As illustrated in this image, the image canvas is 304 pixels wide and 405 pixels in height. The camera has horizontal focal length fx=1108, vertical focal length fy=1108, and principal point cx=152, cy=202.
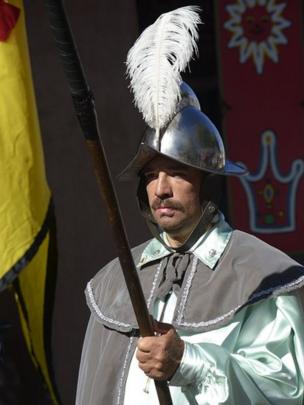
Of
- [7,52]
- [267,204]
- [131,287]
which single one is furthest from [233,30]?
[131,287]

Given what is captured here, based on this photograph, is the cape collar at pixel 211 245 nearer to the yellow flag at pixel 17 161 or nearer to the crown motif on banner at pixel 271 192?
the yellow flag at pixel 17 161

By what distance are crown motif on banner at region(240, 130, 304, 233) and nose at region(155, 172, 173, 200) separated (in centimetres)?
258

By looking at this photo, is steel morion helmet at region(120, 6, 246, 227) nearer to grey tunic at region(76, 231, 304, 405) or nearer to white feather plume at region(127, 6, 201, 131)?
white feather plume at region(127, 6, 201, 131)

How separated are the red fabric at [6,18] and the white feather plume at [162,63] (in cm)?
69

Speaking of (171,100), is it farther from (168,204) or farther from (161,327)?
(161,327)

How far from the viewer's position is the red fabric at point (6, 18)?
3.69 metres

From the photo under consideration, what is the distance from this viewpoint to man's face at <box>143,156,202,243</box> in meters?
3.12

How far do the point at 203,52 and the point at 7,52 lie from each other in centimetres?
226

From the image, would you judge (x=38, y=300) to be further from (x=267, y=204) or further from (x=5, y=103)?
(x=267, y=204)

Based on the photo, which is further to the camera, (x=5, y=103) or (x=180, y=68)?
(x=5, y=103)

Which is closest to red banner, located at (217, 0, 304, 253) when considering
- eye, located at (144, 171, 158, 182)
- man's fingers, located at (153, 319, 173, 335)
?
eye, located at (144, 171, 158, 182)

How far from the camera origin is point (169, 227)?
10.3 ft

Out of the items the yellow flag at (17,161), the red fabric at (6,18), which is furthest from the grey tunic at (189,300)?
the red fabric at (6,18)

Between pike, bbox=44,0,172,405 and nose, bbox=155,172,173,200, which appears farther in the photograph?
nose, bbox=155,172,173,200
